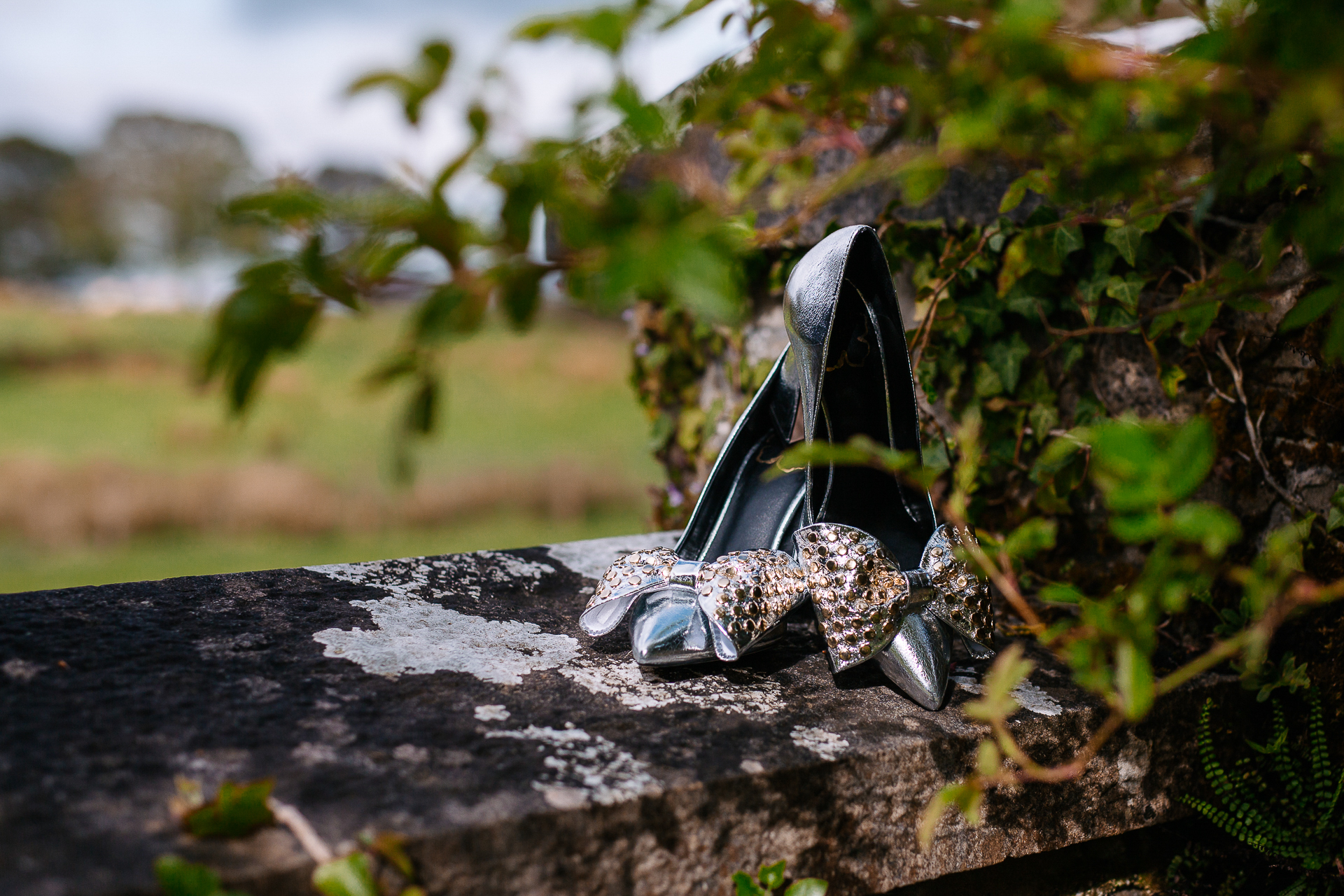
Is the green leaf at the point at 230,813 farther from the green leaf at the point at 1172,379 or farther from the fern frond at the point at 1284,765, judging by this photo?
the green leaf at the point at 1172,379

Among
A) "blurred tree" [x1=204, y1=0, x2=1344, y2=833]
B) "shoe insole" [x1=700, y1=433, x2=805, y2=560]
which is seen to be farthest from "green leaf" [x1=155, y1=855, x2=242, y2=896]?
"shoe insole" [x1=700, y1=433, x2=805, y2=560]

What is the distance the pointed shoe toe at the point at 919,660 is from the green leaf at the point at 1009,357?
0.62m

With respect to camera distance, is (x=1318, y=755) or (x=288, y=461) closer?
(x=1318, y=755)

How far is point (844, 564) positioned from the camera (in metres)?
0.98

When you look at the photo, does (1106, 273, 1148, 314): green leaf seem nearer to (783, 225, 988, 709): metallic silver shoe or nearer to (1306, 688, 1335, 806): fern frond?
(783, 225, 988, 709): metallic silver shoe

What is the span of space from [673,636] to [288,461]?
249 inches

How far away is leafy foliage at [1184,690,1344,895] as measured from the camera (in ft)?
3.40

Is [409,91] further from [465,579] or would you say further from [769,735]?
[465,579]

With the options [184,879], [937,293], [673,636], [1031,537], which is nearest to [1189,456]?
[1031,537]

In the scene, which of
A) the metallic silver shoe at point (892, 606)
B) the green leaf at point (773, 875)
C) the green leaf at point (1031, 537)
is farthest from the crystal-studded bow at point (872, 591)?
the green leaf at point (1031, 537)

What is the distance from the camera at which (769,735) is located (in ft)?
2.96

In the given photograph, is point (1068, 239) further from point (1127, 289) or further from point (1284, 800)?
point (1284, 800)

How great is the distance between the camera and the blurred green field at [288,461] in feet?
18.7

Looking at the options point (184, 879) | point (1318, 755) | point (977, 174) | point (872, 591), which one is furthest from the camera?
Answer: point (1318, 755)
